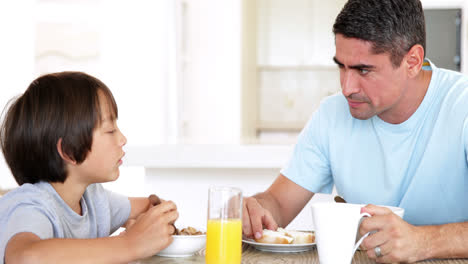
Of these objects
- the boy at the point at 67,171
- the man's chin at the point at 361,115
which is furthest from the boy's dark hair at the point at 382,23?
the boy at the point at 67,171

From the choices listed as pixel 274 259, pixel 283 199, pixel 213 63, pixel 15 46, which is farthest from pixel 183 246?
pixel 213 63

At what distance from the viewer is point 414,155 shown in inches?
54.6

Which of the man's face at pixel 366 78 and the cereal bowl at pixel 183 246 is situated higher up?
the man's face at pixel 366 78

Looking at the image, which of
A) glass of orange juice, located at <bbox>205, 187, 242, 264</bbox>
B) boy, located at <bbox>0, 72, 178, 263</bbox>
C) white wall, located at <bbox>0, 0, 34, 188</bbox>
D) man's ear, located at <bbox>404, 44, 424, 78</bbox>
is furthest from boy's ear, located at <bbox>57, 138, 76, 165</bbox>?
white wall, located at <bbox>0, 0, 34, 188</bbox>

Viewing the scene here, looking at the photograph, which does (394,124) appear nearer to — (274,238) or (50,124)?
(274,238)

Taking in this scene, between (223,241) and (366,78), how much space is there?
0.60m

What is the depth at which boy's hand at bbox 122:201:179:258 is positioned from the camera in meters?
0.99

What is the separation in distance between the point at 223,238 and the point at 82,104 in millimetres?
398

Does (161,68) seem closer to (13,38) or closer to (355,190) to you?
(13,38)

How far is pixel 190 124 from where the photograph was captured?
4816 millimetres

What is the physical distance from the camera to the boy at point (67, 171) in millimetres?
963

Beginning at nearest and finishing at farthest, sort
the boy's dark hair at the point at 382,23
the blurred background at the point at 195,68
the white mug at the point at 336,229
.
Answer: the white mug at the point at 336,229, the boy's dark hair at the point at 382,23, the blurred background at the point at 195,68

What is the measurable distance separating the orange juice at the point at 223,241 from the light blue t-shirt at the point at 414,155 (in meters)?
0.57

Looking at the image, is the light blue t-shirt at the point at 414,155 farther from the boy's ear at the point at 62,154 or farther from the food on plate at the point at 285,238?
the boy's ear at the point at 62,154
